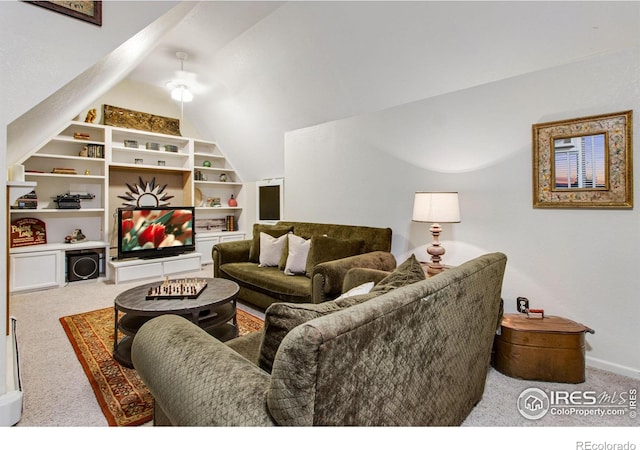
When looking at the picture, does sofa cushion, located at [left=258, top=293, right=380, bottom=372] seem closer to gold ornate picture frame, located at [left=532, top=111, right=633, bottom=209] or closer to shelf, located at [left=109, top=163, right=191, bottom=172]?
gold ornate picture frame, located at [left=532, top=111, right=633, bottom=209]

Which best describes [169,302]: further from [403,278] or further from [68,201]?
[68,201]

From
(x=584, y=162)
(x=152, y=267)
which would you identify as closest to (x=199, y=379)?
(x=584, y=162)

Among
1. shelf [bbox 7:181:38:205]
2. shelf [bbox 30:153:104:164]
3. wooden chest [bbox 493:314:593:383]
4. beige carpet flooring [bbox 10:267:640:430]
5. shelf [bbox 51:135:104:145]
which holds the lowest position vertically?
beige carpet flooring [bbox 10:267:640:430]

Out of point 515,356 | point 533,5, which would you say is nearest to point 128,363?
point 515,356

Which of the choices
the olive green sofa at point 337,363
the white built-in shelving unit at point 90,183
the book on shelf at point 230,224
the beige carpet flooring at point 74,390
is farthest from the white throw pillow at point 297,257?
the book on shelf at point 230,224

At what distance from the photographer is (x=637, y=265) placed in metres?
2.06

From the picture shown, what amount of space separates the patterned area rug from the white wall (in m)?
2.01

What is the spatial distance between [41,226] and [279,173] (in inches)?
136

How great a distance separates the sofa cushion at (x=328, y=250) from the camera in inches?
123

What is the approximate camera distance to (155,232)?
4836 mm

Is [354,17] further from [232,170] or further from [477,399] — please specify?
[232,170]

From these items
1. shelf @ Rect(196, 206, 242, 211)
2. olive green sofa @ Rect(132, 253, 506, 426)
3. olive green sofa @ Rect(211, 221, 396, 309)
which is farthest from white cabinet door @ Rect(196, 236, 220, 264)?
olive green sofa @ Rect(132, 253, 506, 426)

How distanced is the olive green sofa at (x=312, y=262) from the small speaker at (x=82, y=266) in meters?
2.04

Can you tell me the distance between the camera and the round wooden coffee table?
211 cm
